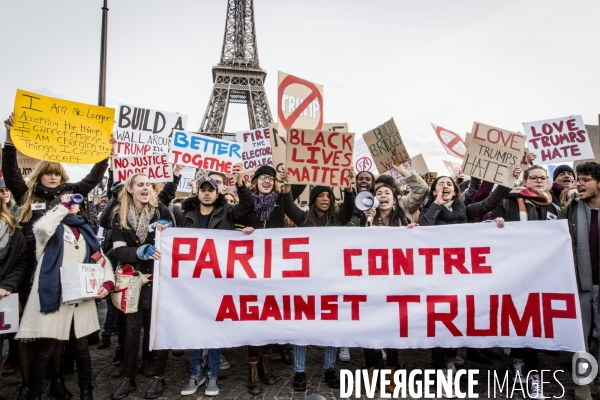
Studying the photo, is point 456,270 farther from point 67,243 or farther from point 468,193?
point 67,243

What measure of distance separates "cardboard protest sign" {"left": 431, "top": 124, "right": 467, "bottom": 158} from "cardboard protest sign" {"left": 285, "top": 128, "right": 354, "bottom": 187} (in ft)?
12.8

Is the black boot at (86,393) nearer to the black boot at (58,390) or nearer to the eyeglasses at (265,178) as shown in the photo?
the black boot at (58,390)

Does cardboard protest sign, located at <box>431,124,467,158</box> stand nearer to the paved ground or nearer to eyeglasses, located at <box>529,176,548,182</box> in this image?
eyeglasses, located at <box>529,176,548,182</box>

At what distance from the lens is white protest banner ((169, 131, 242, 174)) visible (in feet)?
18.5

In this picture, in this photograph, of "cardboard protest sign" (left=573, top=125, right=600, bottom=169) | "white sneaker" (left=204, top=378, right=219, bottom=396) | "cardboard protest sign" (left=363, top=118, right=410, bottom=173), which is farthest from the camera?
"cardboard protest sign" (left=573, top=125, right=600, bottom=169)

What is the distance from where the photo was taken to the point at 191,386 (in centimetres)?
391

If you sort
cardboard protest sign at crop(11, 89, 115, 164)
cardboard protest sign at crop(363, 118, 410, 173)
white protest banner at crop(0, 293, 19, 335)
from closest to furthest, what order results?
white protest banner at crop(0, 293, 19, 335), cardboard protest sign at crop(11, 89, 115, 164), cardboard protest sign at crop(363, 118, 410, 173)

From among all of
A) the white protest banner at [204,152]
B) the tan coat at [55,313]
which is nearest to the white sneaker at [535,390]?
the tan coat at [55,313]

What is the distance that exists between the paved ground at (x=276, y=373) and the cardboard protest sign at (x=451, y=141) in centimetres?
373

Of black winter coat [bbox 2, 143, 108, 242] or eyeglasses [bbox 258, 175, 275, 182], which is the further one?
eyeglasses [bbox 258, 175, 275, 182]

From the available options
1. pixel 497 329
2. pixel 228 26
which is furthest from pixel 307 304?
pixel 228 26

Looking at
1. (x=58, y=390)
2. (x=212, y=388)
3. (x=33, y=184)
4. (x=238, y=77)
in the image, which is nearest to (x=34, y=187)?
(x=33, y=184)

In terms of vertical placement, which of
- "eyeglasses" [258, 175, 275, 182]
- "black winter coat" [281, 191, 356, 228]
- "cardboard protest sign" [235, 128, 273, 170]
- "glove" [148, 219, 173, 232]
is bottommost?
"glove" [148, 219, 173, 232]

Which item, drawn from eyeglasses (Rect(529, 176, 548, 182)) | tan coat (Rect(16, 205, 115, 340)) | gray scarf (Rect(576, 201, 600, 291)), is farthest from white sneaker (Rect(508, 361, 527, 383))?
tan coat (Rect(16, 205, 115, 340))
